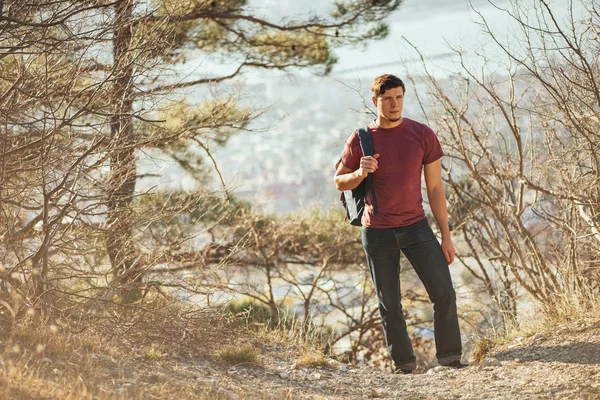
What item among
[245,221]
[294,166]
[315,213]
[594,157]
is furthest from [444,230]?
[294,166]

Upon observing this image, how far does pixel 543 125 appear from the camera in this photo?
245 inches

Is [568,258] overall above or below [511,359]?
above

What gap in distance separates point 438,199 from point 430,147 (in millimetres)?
335

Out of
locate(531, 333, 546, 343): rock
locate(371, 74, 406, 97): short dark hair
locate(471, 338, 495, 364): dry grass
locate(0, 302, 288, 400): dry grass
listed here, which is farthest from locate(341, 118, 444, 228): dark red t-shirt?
locate(471, 338, 495, 364): dry grass

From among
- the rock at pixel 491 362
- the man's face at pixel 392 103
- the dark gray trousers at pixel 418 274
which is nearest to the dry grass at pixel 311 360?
the dark gray trousers at pixel 418 274

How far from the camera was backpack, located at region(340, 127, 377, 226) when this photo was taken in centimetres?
441

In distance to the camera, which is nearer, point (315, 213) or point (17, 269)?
point (17, 269)

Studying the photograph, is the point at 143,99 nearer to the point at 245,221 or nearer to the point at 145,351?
the point at 145,351

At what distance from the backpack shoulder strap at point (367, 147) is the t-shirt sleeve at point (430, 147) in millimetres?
325

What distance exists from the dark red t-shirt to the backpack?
0.03m

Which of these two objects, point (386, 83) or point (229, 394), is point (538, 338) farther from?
point (229, 394)

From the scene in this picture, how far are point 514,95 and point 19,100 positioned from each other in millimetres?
4024

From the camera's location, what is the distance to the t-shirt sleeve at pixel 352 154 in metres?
4.53

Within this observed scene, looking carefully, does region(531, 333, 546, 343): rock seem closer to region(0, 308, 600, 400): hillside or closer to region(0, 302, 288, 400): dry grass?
region(0, 308, 600, 400): hillside
